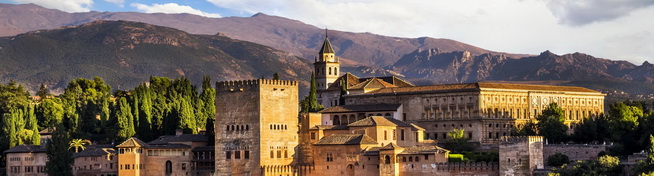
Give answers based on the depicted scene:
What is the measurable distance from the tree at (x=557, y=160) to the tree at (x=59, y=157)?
37.3m

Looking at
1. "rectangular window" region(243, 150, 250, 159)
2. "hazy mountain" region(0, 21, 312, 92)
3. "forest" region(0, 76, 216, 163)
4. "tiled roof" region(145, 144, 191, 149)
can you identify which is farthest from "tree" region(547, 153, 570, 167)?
"hazy mountain" region(0, 21, 312, 92)

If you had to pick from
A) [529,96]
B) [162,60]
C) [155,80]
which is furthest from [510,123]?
[162,60]

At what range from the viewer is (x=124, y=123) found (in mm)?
88375

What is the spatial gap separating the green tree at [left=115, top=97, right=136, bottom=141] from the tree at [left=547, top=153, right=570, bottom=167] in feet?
122

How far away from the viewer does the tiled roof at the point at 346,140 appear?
7256cm

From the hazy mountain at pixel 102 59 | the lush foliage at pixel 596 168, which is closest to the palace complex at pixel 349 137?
the lush foliage at pixel 596 168

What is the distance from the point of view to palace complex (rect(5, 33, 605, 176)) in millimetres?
69250

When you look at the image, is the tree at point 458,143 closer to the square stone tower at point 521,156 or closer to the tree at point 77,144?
the square stone tower at point 521,156

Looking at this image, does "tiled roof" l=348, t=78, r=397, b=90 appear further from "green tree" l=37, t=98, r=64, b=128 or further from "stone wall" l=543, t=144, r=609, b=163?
"green tree" l=37, t=98, r=64, b=128

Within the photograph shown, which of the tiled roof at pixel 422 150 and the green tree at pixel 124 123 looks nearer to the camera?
the tiled roof at pixel 422 150

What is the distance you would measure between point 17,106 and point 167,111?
21.2m

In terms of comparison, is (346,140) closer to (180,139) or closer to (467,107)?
(180,139)

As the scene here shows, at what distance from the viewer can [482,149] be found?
81.8 metres

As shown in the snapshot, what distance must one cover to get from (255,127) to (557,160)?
70.1 ft
